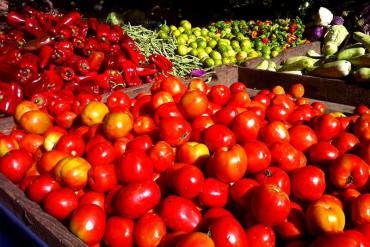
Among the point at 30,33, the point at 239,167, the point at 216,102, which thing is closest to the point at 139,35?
the point at 30,33

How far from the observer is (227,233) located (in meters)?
1.53

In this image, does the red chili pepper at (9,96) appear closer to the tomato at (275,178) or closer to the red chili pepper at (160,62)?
the red chili pepper at (160,62)

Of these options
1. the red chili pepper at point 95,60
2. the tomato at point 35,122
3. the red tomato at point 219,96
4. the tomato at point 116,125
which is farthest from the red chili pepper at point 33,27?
the tomato at point 116,125

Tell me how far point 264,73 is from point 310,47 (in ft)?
7.02

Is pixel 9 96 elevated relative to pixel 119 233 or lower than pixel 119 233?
elevated

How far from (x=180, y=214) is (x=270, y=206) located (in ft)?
1.45

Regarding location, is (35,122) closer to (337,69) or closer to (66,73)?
(66,73)

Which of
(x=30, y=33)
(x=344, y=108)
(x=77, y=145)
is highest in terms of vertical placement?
(x=30, y=33)

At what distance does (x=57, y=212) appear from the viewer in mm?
1855

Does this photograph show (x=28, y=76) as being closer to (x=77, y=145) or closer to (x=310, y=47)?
(x=77, y=145)

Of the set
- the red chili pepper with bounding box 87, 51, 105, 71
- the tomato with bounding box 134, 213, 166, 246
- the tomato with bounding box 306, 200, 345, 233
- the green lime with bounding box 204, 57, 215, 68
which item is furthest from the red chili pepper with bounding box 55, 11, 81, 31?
the tomato with bounding box 306, 200, 345, 233

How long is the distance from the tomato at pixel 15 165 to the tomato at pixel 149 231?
99 centimetres

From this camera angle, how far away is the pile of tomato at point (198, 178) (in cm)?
164

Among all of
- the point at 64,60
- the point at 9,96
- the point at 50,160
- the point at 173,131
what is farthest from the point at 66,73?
the point at 173,131
